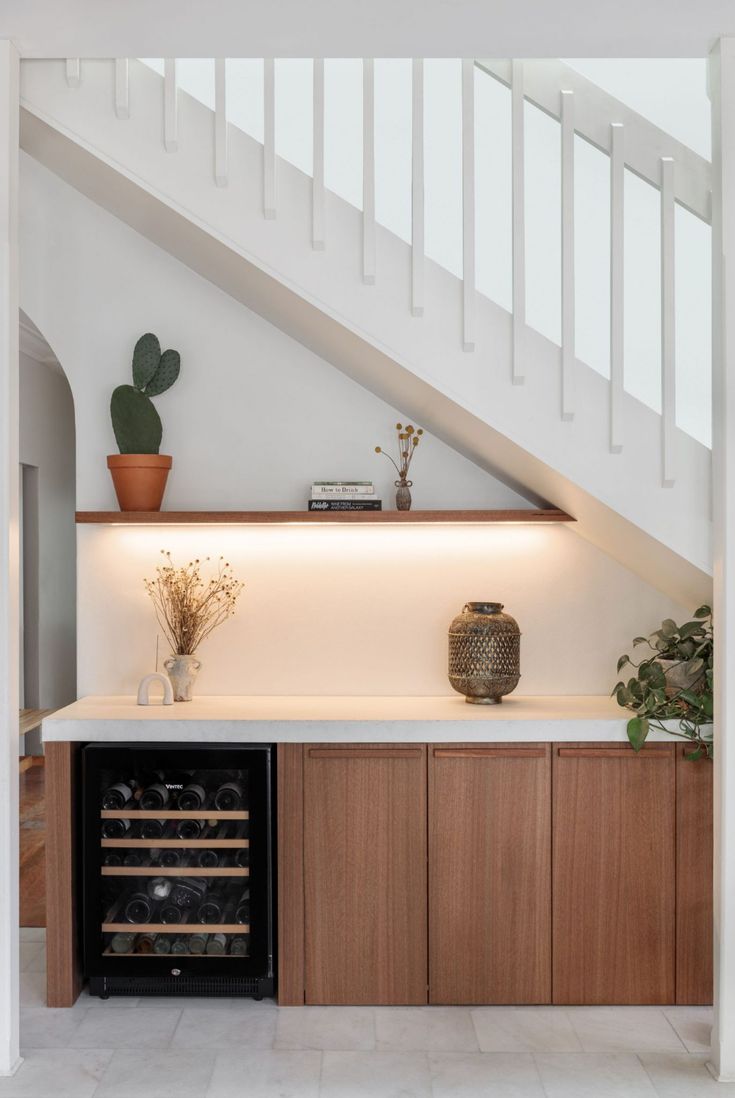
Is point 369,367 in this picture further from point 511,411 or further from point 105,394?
point 105,394

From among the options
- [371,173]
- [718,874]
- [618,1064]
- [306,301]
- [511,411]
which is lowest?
[618,1064]

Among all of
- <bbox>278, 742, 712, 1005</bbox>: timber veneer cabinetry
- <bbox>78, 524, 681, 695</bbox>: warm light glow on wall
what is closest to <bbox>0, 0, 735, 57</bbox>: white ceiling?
<bbox>78, 524, 681, 695</bbox>: warm light glow on wall

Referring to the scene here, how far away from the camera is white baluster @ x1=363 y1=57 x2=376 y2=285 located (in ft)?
10.1

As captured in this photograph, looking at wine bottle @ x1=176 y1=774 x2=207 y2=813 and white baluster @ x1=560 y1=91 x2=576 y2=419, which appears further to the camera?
wine bottle @ x1=176 y1=774 x2=207 y2=813

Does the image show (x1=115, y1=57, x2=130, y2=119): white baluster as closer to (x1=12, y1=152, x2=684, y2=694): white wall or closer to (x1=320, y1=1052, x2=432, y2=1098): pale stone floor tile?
(x1=12, y1=152, x2=684, y2=694): white wall

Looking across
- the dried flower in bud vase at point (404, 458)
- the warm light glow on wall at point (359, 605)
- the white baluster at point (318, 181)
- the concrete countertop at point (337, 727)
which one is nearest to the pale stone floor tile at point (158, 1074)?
the concrete countertop at point (337, 727)

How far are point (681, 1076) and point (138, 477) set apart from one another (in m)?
2.50

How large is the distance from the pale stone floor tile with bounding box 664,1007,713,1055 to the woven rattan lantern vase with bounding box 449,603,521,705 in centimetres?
111

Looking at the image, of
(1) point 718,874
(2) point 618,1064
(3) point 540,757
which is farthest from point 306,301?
(2) point 618,1064

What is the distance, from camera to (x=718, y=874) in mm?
2844

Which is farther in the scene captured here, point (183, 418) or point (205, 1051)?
point (183, 418)

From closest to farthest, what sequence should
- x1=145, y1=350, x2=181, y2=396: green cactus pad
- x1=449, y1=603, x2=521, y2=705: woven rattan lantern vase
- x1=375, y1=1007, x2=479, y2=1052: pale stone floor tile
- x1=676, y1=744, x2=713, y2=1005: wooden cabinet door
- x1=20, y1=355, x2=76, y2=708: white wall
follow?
1. x1=375, y1=1007, x2=479, y2=1052: pale stone floor tile
2. x1=676, y1=744, x2=713, y2=1005: wooden cabinet door
3. x1=449, y1=603, x2=521, y2=705: woven rattan lantern vase
4. x1=145, y1=350, x2=181, y2=396: green cactus pad
5. x1=20, y1=355, x2=76, y2=708: white wall

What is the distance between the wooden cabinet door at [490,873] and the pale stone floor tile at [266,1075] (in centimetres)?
54

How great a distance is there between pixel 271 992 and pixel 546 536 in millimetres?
1836
